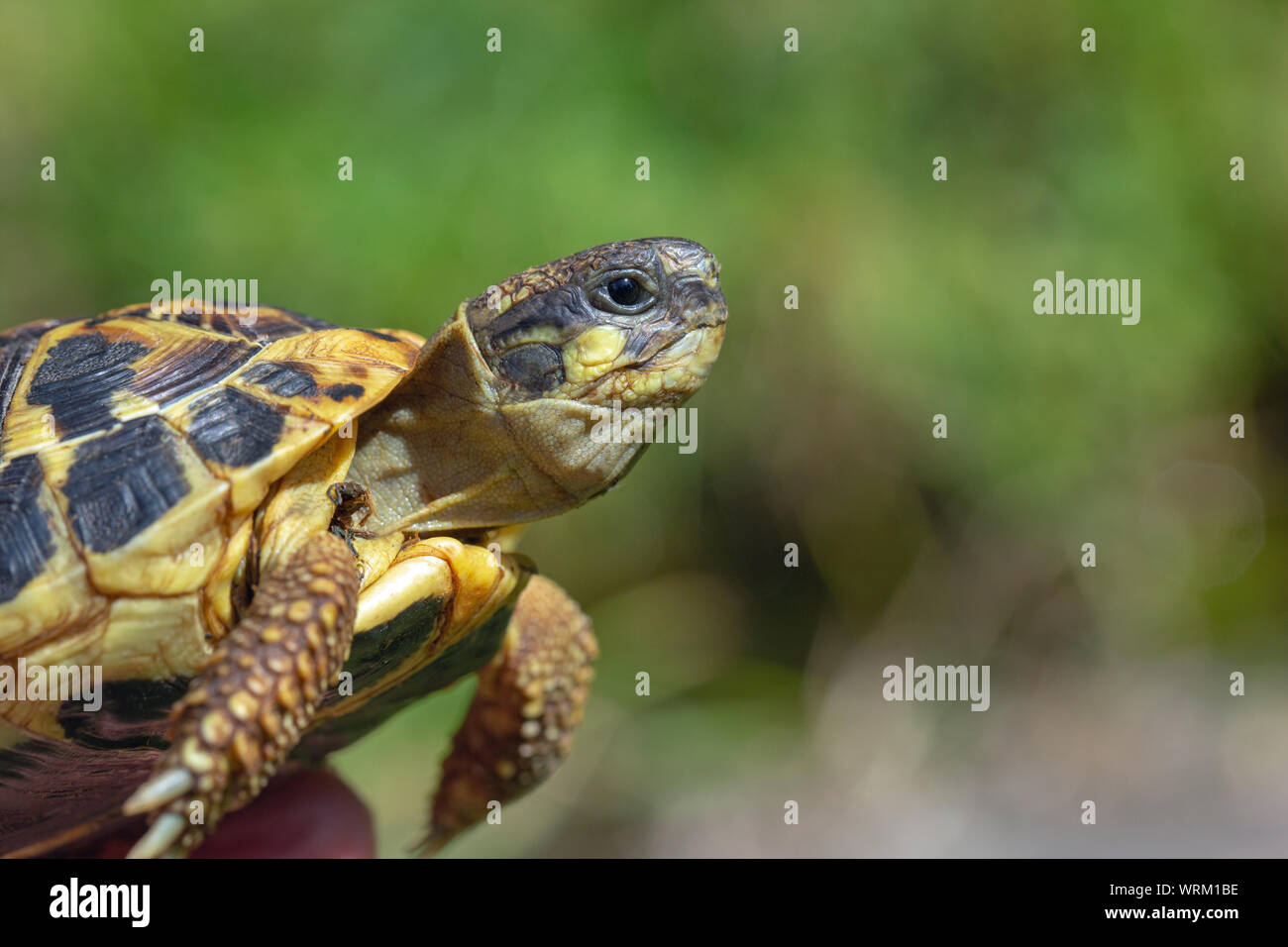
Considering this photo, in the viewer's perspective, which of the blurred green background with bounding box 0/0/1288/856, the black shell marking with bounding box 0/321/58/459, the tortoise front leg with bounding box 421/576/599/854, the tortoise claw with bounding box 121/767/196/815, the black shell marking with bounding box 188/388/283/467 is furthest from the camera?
the blurred green background with bounding box 0/0/1288/856

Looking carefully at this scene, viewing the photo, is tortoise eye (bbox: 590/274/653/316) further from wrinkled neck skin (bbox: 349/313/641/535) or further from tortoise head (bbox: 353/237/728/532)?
wrinkled neck skin (bbox: 349/313/641/535)

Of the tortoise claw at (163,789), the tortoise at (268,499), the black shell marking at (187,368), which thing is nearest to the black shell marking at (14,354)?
the tortoise at (268,499)

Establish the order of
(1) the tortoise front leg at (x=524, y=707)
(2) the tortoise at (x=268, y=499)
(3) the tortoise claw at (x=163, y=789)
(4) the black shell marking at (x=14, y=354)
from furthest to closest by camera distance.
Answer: (1) the tortoise front leg at (x=524, y=707), (4) the black shell marking at (x=14, y=354), (2) the tortoise at (x=268, y=499), (3) the tortoise claw at (x=163, y=789)

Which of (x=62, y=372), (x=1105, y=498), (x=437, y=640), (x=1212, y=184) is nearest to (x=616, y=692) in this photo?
(x=1105, y=498)

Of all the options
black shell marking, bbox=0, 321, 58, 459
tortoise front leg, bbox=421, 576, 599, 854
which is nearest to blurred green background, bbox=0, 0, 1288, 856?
tortoise front leg, bbox=421, 576, 599, 854

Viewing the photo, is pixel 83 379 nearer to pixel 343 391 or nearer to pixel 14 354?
pixel 14 354

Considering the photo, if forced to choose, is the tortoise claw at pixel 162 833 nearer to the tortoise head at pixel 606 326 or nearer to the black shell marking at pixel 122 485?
the black shell marking at pixel 122 485

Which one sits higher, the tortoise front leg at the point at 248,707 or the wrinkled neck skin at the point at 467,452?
the wrinkled neck skin at the point at 467,452
